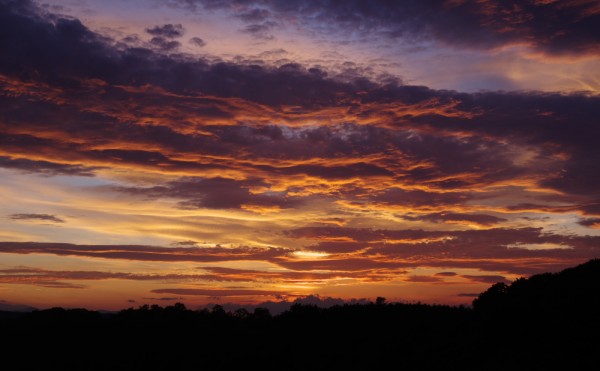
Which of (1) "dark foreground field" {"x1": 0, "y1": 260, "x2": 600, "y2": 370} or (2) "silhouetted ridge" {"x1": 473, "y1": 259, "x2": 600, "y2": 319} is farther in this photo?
(2) "silhouetted ridge" {"x1": 473, "y1": 259, "x2": 600, "y2": 319}

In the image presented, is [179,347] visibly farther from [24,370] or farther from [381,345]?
[381,345]

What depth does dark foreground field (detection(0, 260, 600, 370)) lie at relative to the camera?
2919 centimetres

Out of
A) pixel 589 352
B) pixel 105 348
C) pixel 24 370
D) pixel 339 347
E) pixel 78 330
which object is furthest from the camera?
pixel 78 330

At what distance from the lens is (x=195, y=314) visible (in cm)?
8381

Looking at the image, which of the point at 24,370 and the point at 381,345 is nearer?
the point at 381,345

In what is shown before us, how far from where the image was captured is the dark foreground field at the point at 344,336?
29.2 metres

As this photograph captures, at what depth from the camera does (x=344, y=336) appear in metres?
49.2

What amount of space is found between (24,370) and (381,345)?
35.3 meters

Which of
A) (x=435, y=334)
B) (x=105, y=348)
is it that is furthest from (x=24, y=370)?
(x=435, y=334)

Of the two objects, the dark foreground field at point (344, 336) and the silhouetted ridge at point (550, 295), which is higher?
the silhouetted ridge at point (550, 295)

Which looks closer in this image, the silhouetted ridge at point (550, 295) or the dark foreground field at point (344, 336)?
the dark foreground field at point (344, 336)

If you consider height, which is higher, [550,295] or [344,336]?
[550,295]

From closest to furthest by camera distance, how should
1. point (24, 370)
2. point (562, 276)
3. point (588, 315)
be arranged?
point (588, 315)
point (562, 276)
point (24, 370)

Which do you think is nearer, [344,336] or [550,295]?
[550,295]
